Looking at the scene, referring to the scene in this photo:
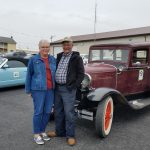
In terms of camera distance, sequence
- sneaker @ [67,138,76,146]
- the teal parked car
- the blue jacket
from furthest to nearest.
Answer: the teal parked car
sneaker @ [67,138,76,146]
the blue jacket

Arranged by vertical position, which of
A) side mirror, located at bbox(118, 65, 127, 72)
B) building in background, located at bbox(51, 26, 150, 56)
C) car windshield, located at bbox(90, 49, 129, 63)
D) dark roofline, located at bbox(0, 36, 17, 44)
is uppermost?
dark roofline, located at bbox(0, 36, 17, 44)

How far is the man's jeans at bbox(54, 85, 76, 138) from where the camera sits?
4359 millimetres

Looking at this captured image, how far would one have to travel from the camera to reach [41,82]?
421 cm

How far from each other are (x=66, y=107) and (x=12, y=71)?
5.57 metres

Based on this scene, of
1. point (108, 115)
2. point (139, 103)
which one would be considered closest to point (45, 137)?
point (108, 115)

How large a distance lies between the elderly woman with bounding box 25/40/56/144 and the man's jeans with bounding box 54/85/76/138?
164 millimetres

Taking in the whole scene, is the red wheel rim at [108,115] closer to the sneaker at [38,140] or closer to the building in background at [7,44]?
the sneaker at [38,140]

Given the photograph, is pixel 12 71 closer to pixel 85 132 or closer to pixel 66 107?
pixel 85 132

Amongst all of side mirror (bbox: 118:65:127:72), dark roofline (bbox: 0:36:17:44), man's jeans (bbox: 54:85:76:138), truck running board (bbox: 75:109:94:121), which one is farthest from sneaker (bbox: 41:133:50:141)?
dark roofline (bbox: 0:36:17:44)

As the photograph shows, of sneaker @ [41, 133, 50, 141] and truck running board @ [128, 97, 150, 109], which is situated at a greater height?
truck running board @ [128, 97, 150, 109]

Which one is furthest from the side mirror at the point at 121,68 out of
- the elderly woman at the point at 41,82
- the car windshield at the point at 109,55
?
the elderly woman at the point at 41,82

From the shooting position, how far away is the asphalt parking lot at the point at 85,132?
169 inches

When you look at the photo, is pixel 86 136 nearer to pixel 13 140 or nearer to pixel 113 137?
pixel 113 137

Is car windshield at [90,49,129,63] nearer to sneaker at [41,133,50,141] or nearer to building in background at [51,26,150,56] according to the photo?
sneaker at [41,133,50,141]
